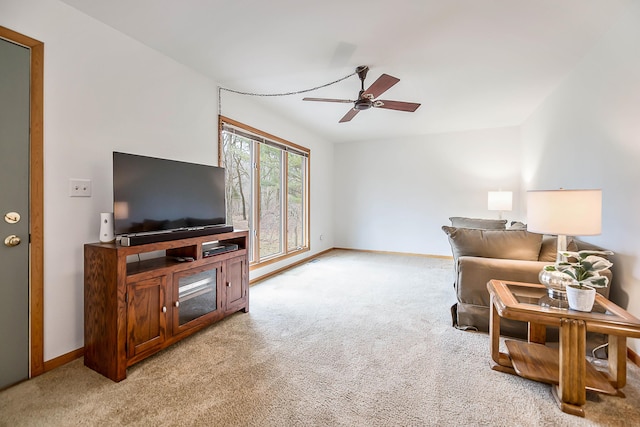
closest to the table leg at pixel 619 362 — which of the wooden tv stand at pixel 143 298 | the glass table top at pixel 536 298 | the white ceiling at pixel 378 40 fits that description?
the glass table top at pixel 536 298

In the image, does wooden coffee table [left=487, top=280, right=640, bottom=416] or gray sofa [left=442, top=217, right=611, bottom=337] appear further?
gray sofa [left=442, top=217, right=611, bottom=337]

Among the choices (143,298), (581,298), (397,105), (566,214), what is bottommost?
(143,298)

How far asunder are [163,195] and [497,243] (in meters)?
2.79

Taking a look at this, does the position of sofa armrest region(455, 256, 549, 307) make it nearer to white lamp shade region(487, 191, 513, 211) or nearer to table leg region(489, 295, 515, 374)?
table leg region(489, 295, 515, 374)

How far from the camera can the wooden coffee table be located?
1.43 m

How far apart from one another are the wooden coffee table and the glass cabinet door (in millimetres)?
2154

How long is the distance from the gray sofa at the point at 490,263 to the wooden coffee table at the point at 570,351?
402mm

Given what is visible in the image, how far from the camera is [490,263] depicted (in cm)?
227

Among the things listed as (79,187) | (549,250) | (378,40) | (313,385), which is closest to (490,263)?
(549,250)

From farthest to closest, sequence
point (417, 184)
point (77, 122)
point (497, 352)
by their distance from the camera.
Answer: point (417, 184) → point (77, 122) → point (497, 352)

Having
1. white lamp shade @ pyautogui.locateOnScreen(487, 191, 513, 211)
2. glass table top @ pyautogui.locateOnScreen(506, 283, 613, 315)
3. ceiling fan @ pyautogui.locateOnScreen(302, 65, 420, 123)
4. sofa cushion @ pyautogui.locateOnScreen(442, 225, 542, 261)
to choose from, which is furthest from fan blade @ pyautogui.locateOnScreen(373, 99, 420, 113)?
white lamp shade @ pyautogui.locateOnScreen(487, 191, 513, 211)

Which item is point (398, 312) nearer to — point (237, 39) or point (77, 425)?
point (77, 425)

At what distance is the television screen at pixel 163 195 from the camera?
1929 millimetres

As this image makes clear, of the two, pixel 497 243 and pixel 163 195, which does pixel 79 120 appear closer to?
pixel 163 195
